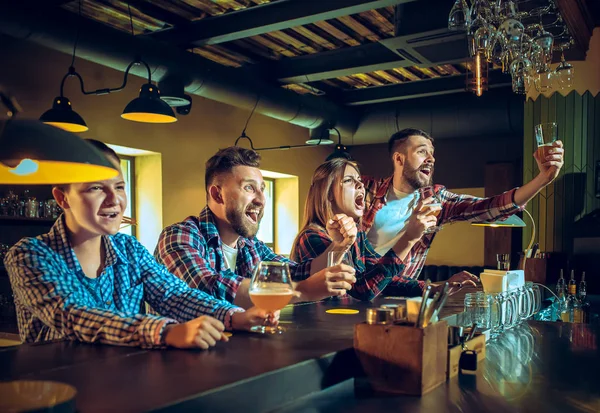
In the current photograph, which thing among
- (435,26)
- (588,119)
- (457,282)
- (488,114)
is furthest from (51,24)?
(488,114)

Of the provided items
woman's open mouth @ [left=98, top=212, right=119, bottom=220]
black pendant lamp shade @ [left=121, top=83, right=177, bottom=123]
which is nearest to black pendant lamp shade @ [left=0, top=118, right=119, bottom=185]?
woman's open mouth @ [left=98, top=212, right=119, bottom=220]

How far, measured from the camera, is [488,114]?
23.1 ft

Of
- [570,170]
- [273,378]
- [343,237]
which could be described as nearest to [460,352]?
[273,378]

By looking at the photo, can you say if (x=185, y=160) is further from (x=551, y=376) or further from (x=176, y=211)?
(x=551, y=376)

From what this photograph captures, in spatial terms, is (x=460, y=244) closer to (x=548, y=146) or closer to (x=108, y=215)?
(x=548, y=146)

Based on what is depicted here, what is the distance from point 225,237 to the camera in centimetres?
240

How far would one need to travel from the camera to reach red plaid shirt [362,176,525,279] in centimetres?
332

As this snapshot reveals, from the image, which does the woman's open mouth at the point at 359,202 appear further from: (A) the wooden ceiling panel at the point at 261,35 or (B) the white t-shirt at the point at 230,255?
(A) the wooden ceiling panel at the point at 261,35

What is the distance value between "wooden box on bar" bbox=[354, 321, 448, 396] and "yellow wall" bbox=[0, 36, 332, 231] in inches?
178

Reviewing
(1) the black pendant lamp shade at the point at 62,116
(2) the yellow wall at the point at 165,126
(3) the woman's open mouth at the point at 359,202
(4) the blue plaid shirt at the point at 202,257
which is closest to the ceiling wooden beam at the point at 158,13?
(2) the yellow wall at the point at 165,126

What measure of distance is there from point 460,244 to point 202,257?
23.7 ft

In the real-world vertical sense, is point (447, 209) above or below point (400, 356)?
above

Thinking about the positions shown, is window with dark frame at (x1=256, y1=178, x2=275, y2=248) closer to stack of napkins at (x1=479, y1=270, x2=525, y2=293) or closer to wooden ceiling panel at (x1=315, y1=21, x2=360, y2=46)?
wooden ceiling panel at (x1=315, y1=21, x2=360, y2=46)

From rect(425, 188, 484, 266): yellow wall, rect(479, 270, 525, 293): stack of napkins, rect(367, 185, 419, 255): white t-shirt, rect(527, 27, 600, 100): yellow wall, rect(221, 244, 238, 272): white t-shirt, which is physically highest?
rect(527, 27, 600, 100): yellow wall
